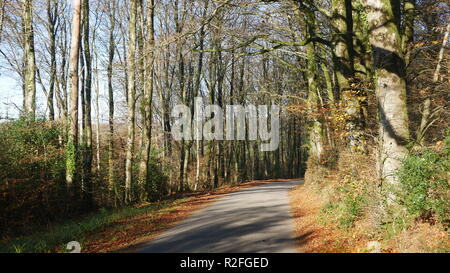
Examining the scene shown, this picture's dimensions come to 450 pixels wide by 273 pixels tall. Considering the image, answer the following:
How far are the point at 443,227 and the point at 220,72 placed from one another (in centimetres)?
2695

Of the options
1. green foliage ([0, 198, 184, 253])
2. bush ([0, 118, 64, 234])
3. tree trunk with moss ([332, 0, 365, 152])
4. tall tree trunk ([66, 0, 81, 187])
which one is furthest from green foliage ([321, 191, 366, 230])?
bush ([0, 118, 64, 234])

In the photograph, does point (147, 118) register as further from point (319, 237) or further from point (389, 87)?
point (389, 87)

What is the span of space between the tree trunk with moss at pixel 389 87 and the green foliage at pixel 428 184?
2.94 ft

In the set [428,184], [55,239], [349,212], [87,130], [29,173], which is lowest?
[55,239]

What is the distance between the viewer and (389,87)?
8.41 metres

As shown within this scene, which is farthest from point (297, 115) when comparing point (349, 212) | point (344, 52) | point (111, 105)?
point (111, 105)

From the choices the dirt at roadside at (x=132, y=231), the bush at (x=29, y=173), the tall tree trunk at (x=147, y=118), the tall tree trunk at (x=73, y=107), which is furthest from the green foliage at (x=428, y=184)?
the tall tree trunk at (x=147, y=118)

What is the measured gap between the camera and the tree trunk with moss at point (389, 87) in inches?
322

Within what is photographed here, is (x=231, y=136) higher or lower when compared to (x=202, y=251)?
higher

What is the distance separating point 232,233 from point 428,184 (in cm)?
462

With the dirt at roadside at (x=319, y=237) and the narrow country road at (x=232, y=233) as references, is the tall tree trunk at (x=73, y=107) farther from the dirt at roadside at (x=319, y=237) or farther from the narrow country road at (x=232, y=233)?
the dirt at roadside at (x=319, y=237)
